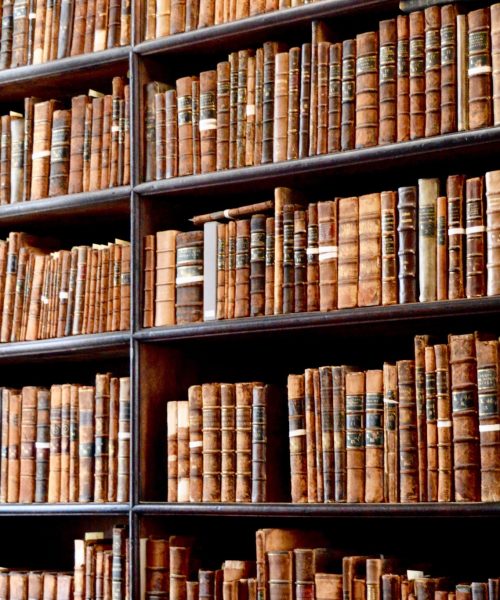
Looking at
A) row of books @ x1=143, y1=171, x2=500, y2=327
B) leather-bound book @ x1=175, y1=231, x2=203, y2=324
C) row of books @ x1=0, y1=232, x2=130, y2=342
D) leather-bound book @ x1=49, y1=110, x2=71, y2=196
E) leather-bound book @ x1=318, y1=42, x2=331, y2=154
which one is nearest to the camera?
row of books @ x1=143, y1=171, x2=500, y2=327

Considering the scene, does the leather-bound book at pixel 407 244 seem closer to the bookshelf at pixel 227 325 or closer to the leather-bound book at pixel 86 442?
the bookshelf at pixel 227 325

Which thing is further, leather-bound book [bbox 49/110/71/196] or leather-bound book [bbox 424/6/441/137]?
leather-bound book [bbox 49/110/71/196]

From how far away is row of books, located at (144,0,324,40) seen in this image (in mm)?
2812

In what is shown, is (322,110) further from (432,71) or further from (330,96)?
(432,71)

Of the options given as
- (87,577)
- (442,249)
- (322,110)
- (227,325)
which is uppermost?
(322,110)

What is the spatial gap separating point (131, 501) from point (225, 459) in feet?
0.83

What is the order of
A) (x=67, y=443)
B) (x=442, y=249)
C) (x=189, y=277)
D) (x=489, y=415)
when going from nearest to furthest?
(x=489, y=415)
(x=442, y=249)
(x=189, y=277)
(x=67, y=443)

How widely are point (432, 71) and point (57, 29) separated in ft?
3.45

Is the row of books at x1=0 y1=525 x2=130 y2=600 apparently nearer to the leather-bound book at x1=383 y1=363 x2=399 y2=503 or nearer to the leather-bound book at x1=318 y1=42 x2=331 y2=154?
the leather-bound book at x1=383 y1=363 x2=399 y2=503

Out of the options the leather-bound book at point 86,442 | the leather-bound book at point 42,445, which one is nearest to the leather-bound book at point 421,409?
the leather-bound book at point 86,442

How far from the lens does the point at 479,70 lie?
2.49 metres

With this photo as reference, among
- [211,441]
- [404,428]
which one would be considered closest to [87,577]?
[211,441]

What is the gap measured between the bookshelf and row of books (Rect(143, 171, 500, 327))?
0.04 m

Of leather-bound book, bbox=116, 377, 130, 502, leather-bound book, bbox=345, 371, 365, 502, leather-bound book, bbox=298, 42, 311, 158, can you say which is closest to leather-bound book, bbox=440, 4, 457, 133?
leather-bound book, bbox=298, 42, 311, 158
